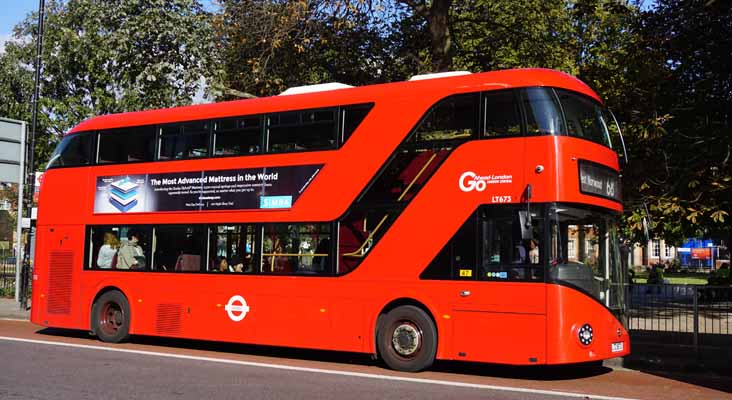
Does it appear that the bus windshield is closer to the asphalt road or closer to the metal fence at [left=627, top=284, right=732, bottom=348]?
the asphalt road

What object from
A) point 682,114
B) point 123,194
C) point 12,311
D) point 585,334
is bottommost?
point 12,311

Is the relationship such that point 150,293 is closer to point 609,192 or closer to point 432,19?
point 609,192

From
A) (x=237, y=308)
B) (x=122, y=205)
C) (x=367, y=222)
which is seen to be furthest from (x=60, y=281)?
(x=367, y=222)

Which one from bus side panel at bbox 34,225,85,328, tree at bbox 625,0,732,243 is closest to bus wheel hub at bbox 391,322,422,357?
bus side panel at bbox 34,225,85,328

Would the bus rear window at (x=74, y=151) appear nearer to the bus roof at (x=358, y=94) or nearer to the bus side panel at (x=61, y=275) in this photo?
the bus roof at (x=358, y=94)

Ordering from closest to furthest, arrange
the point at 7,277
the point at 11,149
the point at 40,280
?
the point at 40,280 → the point at 11,149 → the point at 7,277

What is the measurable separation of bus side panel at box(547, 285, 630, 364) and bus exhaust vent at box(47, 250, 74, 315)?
9.82 m

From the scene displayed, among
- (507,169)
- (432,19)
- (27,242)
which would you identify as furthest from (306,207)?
(27,242)

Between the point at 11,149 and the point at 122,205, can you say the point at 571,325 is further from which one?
the point at 11,149

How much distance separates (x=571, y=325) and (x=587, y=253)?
1122 millimetres

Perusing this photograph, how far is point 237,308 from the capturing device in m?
13.3

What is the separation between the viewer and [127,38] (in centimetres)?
2322

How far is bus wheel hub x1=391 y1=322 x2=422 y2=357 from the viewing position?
11.4 metres

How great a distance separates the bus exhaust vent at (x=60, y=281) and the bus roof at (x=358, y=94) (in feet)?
8.38
